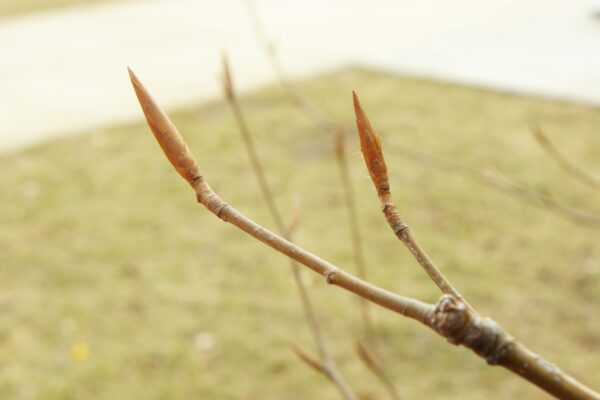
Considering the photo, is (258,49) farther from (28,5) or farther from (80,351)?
(80,351)

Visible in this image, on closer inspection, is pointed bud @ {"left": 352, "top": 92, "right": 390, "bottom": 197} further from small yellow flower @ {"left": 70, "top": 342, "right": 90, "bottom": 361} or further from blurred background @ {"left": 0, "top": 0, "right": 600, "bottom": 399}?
small yellow flower @ {"left": 70, "top": 342, "right": 90, "bottom": 361}

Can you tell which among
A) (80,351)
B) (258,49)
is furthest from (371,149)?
(258,49)

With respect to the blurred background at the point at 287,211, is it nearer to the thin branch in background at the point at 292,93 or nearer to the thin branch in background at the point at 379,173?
the thin branch in background at the point at 292,93

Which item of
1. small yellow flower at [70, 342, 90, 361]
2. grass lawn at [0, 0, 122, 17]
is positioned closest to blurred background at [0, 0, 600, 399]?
small yellow flower at [70, 342, 90, 361]

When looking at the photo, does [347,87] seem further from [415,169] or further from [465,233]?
[465,233]

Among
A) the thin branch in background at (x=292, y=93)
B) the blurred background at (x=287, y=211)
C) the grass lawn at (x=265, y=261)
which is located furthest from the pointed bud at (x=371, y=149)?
the grass lawn at (x=265, y=261)

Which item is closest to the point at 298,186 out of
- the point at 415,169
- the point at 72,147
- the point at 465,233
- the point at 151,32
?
the point at 415,169

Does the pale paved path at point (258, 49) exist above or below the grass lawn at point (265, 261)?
above
